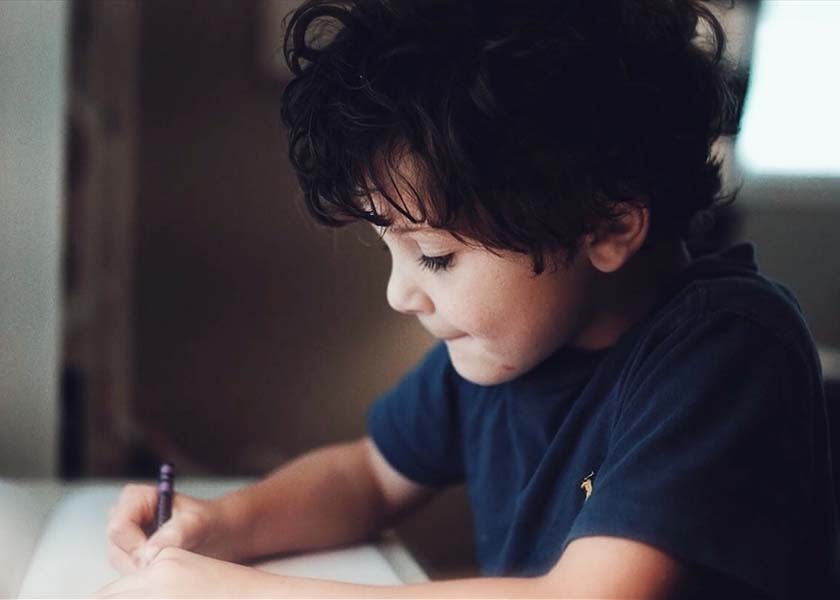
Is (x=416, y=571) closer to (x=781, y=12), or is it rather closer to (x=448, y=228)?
(x=448, y=228)

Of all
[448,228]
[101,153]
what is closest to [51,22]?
[448,228]

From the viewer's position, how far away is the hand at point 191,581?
44 cm

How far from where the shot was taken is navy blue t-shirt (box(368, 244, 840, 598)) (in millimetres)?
427

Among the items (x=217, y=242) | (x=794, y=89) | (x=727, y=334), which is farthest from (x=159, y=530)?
(x=794, y=89)

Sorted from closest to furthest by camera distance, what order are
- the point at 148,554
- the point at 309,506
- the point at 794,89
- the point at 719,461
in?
the point at 719,461 → the point at 148,554 → the point at 309,506 → the point at 794,89

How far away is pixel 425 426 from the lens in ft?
2.30

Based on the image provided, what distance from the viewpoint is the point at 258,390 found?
63.5 inches

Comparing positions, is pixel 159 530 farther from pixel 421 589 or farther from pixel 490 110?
pixel 490 110

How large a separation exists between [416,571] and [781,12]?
1.29 metres

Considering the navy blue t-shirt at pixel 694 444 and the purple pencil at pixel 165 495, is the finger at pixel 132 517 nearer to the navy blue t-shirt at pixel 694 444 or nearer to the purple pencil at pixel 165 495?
the purple pencil at pixel 165 495

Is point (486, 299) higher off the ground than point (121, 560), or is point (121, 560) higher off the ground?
point (486, 299)

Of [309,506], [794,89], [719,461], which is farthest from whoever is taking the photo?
[794,89]

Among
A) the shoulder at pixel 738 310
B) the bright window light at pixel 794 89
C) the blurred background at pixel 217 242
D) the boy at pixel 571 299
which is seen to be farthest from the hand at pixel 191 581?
the bright window light at pixel 794 89

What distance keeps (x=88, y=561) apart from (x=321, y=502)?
0.16 m
